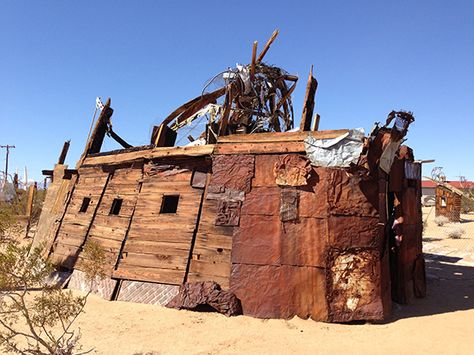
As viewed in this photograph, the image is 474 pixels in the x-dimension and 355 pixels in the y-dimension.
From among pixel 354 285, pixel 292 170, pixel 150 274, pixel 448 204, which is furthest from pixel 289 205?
pixel 448 204

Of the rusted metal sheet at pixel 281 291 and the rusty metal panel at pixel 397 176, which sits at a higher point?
the rusty metal panel at pixel 397 176

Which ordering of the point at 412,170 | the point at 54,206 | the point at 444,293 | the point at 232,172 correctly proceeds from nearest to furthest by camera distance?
the point at 232,172, the point at 412,170, the point at 444,293, the point at 54,206

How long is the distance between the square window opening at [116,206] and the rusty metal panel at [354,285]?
230 inches

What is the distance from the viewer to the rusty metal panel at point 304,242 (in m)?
6.87

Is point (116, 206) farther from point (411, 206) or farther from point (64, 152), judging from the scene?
point (411, 206)

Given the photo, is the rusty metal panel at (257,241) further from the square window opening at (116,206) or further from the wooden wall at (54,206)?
the wooden wall at (54,206)

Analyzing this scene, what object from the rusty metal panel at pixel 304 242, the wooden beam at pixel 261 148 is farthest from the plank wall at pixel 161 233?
the rusty metal panel at pixel 304 242

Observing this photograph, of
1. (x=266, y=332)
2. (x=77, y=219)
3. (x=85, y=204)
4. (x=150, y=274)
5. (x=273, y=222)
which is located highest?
(x=273, y=222)

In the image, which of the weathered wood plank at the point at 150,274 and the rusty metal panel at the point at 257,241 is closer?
the rusty metal panel at the point at 257,241

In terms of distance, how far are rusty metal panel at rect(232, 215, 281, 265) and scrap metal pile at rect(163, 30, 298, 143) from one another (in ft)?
9.97

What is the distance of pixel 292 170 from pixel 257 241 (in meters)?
1.59

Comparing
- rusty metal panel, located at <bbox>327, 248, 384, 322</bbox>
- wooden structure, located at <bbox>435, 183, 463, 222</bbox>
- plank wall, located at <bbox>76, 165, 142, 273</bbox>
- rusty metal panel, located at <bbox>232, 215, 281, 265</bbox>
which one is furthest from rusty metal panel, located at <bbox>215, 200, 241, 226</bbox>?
wooden structure, located at <bbox>435, 183, 463, 222</bbox>

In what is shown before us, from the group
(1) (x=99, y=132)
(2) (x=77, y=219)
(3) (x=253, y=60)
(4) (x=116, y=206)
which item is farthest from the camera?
(1) (x=99, y=132)

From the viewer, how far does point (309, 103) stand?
320 inches
